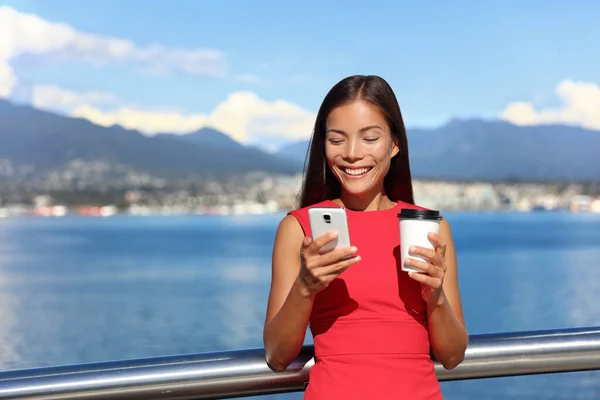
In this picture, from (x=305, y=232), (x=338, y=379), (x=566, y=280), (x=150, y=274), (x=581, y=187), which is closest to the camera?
(x=338, y=379)

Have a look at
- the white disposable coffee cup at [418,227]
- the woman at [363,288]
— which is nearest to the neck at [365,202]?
the woman at [363,288]

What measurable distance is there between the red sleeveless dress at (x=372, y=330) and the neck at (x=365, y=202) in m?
0.13

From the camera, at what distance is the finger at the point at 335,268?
1693mm

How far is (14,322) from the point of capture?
3797cm

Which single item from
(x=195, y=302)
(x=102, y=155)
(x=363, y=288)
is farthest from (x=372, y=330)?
(x=102, y=155)

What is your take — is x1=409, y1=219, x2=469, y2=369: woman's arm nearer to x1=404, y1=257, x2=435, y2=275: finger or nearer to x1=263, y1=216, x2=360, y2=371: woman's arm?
x1=404, y1=257, x2=435, y2=275: finger

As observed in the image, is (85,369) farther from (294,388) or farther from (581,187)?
(581,187)

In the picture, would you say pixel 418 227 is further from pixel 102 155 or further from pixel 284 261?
pixel 102 155

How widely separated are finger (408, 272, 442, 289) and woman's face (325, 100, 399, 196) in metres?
0.38

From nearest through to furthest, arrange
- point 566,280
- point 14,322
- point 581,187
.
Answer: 1. point 14,322
2. point 566,280
3. point 581,187

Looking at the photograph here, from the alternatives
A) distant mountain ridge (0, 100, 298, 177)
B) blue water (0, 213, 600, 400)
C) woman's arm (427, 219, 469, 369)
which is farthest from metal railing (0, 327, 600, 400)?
distant mountain ridge (0, 100, 298, 177)

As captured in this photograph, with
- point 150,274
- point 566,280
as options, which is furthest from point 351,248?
point 150,274

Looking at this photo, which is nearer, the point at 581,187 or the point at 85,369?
the point at 85,369

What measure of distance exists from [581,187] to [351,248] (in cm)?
17491
